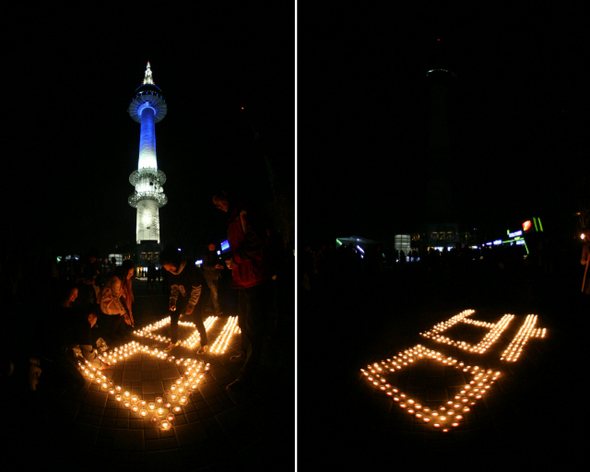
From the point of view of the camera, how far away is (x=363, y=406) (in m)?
3.51

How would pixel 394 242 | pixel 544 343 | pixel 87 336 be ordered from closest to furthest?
pixel 87 336, pixel 544 343, pixel 394 242

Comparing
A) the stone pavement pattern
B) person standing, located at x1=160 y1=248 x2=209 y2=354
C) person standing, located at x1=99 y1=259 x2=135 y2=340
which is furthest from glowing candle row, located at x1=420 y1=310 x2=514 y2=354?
person standing, located at x1=99 y1=259 x2=135 y2=340

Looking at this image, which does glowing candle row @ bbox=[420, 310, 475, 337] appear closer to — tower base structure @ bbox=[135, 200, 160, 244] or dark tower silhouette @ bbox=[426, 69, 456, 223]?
dark tower silhouette @ bbox=[426, 69, 456, 223]

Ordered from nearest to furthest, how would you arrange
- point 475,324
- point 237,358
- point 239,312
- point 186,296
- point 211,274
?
1. point 239,312
2. point 237,358
3. point 186,296
4. point 475,324
5. point 211,274

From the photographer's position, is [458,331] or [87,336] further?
[458,331]

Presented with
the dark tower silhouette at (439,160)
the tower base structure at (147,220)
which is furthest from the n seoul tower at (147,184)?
the dark tower silhouette at (439,160)

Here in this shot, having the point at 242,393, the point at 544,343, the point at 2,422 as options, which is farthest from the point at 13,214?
the point at 544,343

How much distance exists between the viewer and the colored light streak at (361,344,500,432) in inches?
127

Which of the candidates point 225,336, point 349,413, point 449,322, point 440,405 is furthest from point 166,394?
point 449,322

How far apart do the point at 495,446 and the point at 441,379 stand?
137 cm

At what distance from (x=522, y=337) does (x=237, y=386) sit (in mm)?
4837

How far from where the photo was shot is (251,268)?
416 cm

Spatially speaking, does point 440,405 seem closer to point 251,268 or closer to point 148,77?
point 251,268

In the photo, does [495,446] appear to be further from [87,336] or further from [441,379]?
[87,336]
